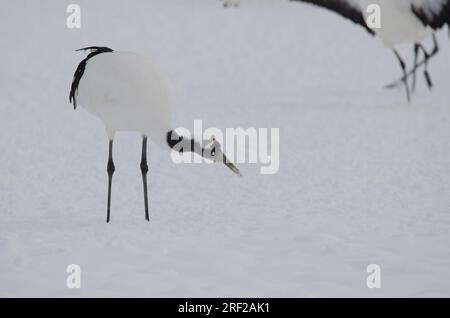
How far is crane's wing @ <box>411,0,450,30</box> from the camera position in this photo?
1027 centimetres

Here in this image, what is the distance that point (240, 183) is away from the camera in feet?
21.9

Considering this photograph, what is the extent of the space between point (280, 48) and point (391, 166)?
6555mm

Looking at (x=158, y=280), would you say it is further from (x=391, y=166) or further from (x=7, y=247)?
(x=391, y=166)

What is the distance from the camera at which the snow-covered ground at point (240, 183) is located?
4359 mm

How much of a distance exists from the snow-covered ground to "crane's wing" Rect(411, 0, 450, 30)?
3.58 feet

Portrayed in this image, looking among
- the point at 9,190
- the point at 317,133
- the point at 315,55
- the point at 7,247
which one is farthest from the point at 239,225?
the point at 315,55

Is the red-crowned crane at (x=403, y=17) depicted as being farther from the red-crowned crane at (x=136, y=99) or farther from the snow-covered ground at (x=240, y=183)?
the red-crowned crane at (x=136, y=99)

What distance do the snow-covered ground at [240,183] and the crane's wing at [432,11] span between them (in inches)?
42.9

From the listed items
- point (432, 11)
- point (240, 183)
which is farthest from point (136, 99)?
point (432, 11)

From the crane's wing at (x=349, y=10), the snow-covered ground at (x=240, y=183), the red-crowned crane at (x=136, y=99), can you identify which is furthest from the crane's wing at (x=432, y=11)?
the red-crowned crane at (x=136, y=99)

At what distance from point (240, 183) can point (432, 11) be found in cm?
516

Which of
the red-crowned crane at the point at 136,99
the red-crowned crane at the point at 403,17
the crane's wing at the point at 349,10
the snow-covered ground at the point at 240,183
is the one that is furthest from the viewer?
the crane's wing at the point at 349,10

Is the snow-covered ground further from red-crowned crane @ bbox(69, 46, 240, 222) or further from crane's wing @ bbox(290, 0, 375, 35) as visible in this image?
crane's wing @ bbox(290, 0, 375, 35)
